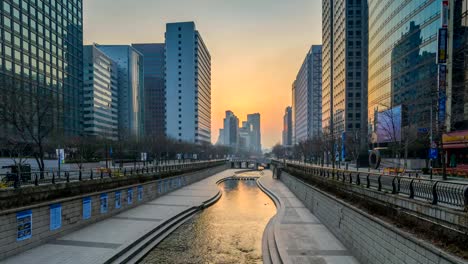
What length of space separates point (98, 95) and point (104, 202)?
11523 cm

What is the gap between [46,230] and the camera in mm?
15141

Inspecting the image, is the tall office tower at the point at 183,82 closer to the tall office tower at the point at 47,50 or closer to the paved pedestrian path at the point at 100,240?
the tall office tower at the point at 47,50

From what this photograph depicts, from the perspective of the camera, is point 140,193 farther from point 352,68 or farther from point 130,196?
point 352,68

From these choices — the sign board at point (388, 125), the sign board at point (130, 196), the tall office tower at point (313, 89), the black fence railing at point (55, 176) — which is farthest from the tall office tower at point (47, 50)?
the tall office tower at point (313, 89)

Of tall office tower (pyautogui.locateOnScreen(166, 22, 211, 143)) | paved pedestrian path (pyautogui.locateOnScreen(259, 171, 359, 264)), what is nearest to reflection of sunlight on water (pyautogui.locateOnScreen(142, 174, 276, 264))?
paved pedestrian path (pyautogui.locateOnScreen(259, 171, 359, 264))

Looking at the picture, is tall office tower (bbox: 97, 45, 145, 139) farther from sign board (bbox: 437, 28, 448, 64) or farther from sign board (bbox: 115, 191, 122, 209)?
sign board (bbox: 437, 28, 448, 64)

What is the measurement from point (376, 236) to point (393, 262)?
1.58 meters

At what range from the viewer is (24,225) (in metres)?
13.7

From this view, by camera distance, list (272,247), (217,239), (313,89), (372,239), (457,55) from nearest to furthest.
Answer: (372,239) < (272,247) < (217,239) < (457,55) < (313,89)

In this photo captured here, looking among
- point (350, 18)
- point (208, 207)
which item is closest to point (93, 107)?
point (208, 207)

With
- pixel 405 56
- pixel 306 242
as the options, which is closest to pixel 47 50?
pixel 306 242

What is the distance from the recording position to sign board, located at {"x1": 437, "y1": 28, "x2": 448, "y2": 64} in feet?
108

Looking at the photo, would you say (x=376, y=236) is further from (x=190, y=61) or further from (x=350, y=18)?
(x=190, y=61)

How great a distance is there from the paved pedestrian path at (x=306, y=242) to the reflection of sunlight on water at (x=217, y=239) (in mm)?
1617
